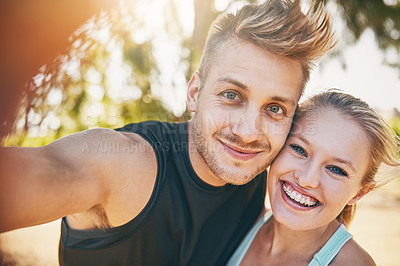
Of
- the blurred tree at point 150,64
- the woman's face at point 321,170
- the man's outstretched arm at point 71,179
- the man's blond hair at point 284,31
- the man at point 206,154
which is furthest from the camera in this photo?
the blurred tree at point 150,64

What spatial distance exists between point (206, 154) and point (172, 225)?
47 centimetres

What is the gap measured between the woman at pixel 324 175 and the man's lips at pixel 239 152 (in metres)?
0.17

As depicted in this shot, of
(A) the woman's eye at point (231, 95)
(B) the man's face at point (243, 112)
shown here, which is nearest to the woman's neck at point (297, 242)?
(B) the man's face at point (243, 112)

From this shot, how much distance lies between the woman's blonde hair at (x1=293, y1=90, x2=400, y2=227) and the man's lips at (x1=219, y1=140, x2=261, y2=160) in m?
0.37

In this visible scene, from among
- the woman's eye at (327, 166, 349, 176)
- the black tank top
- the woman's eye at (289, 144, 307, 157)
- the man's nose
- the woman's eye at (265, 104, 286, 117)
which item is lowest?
the black tank top

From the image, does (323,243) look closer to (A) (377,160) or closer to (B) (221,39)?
(A) (377,160)

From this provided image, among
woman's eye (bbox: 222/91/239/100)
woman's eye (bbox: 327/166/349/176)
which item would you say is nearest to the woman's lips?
woman's eye (bbox: 327/166/349/176)

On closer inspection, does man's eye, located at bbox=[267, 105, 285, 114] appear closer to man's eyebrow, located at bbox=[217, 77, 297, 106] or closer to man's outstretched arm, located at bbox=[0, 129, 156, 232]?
man's eyebrow, located at bbox=[217, 77, 297, 106]

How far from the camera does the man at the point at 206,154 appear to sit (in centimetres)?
172

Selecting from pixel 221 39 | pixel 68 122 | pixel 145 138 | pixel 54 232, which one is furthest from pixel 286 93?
pixel 54 232

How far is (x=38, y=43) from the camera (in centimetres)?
56

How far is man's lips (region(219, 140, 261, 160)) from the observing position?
1.97m

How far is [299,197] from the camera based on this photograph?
1.89m

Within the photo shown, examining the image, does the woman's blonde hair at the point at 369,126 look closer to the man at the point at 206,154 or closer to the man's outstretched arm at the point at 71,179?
the man at the point at 206,154
